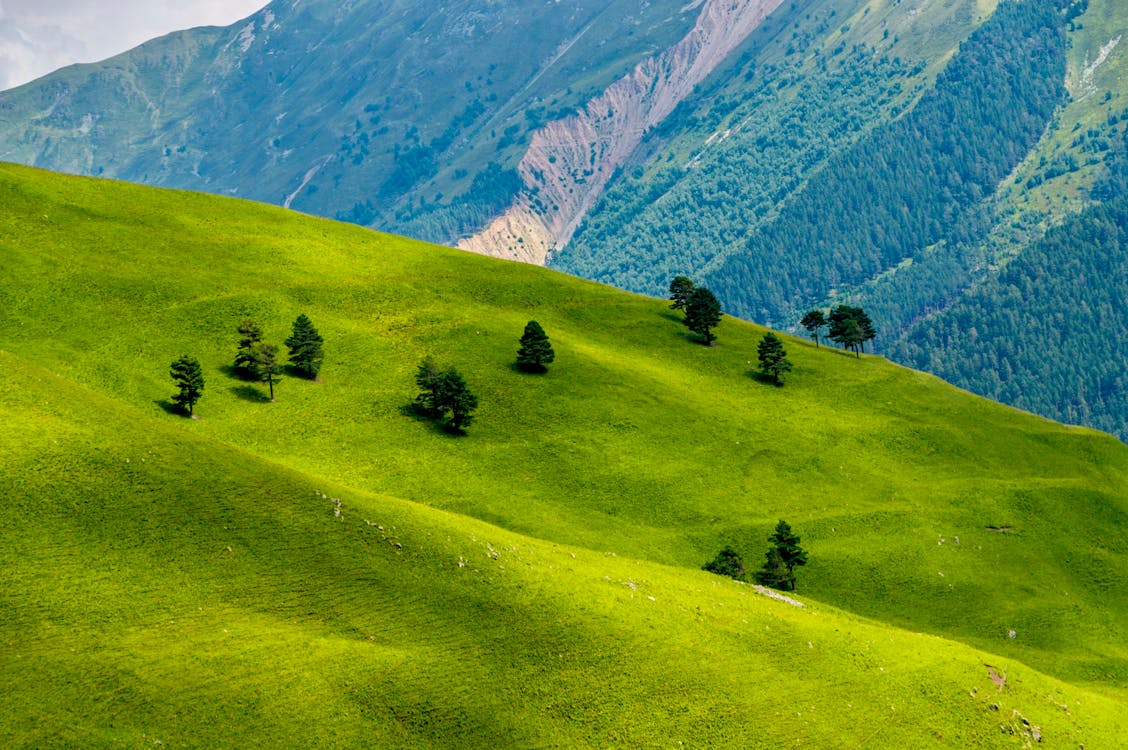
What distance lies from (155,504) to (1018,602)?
3614 inches

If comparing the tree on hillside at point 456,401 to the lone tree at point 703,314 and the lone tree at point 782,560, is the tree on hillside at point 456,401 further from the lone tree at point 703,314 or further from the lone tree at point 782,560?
the lone tree at point 703,314

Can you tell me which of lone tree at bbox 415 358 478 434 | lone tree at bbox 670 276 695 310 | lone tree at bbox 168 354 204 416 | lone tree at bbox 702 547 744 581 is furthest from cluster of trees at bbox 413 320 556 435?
lone tree at bbox 670 276 695 310

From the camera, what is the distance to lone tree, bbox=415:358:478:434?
135875 mm

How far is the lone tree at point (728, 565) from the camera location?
10731 centimetres

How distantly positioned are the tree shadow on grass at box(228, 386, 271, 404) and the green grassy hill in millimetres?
1620

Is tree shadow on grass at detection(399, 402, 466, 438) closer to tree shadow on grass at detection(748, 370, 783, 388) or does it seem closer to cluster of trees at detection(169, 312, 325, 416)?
cluster of trees at detection(169, 312, 325, 416)

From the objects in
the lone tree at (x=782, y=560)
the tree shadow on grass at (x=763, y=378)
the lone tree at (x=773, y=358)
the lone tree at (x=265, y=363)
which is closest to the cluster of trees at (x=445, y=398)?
the lone tree at (x=265, y=363)

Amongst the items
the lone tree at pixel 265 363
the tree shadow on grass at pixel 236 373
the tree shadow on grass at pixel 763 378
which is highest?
the tree shadow on grass at pixel 763 378

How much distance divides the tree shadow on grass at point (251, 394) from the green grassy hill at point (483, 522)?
162 cm

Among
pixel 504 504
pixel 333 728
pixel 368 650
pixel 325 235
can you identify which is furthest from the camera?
pixel 325 235

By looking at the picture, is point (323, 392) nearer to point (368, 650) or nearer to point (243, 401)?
point (243, 401)

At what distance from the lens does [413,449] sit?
12950 centimetres

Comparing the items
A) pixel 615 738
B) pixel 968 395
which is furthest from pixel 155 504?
pixel 968 395

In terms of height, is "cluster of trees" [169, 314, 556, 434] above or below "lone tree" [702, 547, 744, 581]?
above
